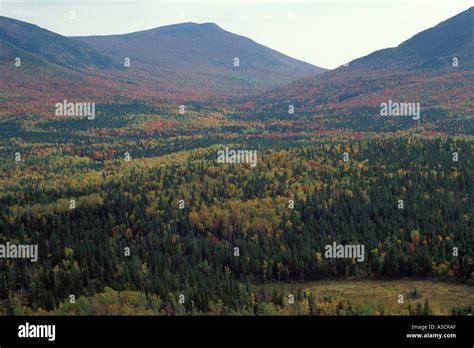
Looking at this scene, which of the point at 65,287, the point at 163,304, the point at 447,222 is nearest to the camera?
the point at 163,304

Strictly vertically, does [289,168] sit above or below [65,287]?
above

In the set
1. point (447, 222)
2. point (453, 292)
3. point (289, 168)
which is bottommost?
point (453, 292)

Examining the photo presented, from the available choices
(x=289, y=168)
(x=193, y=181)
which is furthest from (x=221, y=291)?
(x=289, y=168)

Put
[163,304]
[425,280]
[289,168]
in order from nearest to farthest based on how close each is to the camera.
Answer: [163,304] → [425,280] → [289,168]

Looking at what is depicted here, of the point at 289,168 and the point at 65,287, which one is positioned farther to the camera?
the point at 289,168

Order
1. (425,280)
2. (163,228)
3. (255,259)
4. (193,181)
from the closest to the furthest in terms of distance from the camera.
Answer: (425,280), (255,259), (163,228), (193,181)
